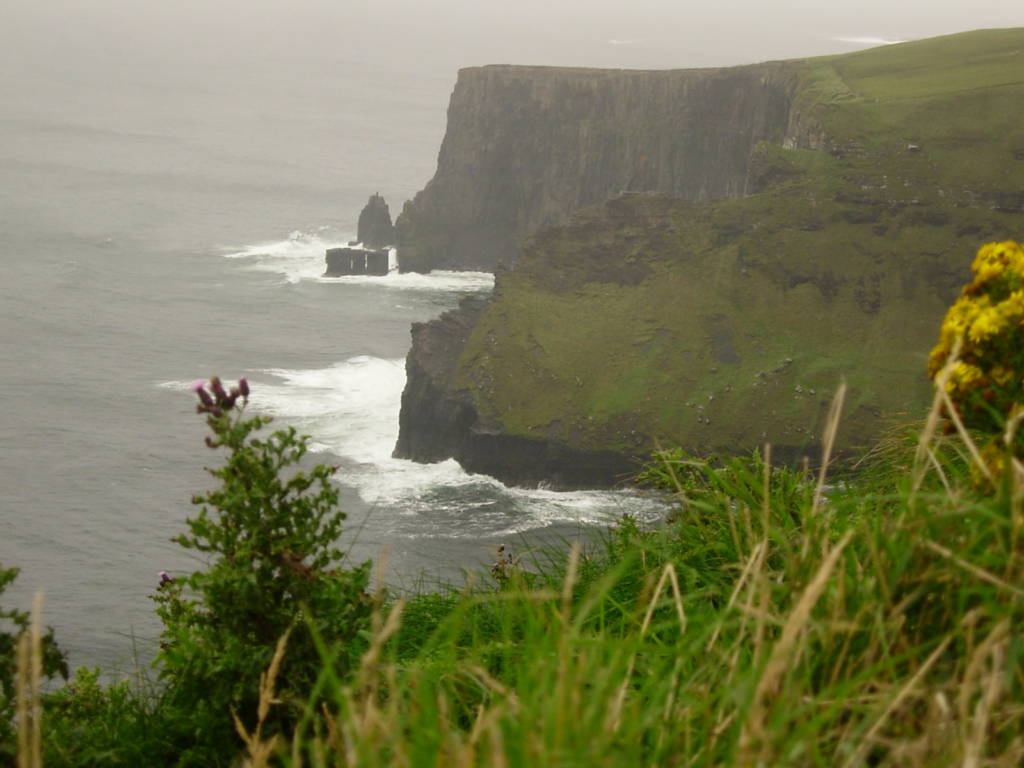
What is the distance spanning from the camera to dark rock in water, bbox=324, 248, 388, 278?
12294 cm

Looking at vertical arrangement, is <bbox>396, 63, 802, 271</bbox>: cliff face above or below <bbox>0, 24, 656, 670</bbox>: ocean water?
above

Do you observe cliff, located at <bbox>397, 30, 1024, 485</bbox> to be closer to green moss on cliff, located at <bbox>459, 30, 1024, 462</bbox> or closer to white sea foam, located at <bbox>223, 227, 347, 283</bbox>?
green moss on cliff, located at <bbox>459, 30, 1024, 462</bbox>

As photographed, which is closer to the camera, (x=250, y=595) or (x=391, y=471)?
(x=250, y=595)

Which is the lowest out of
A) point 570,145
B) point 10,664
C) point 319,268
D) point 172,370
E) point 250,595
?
point 172,370

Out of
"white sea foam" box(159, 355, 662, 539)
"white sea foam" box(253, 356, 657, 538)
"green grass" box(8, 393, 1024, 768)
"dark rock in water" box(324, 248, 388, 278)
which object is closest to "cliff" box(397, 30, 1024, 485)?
"white sea foam" box(159, 355, 662, 539)

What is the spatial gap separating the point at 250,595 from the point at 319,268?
120m

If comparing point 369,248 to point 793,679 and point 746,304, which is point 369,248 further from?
point 793,679

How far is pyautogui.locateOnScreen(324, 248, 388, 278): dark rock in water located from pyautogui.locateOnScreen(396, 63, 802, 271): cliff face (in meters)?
5.03

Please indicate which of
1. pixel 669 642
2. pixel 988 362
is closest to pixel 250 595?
pixel 669 642

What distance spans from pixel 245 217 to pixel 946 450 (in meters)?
142

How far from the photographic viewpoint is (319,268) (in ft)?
411

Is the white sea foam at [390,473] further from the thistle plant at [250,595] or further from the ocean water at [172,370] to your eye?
the thistle plant at [250,595]

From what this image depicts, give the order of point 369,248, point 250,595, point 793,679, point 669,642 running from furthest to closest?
point 369,248 → point 250,595 → point 669,642 → point 793,679

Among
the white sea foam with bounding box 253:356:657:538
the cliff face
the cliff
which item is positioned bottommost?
the white sea foam with bounding box 253:356:657:538
